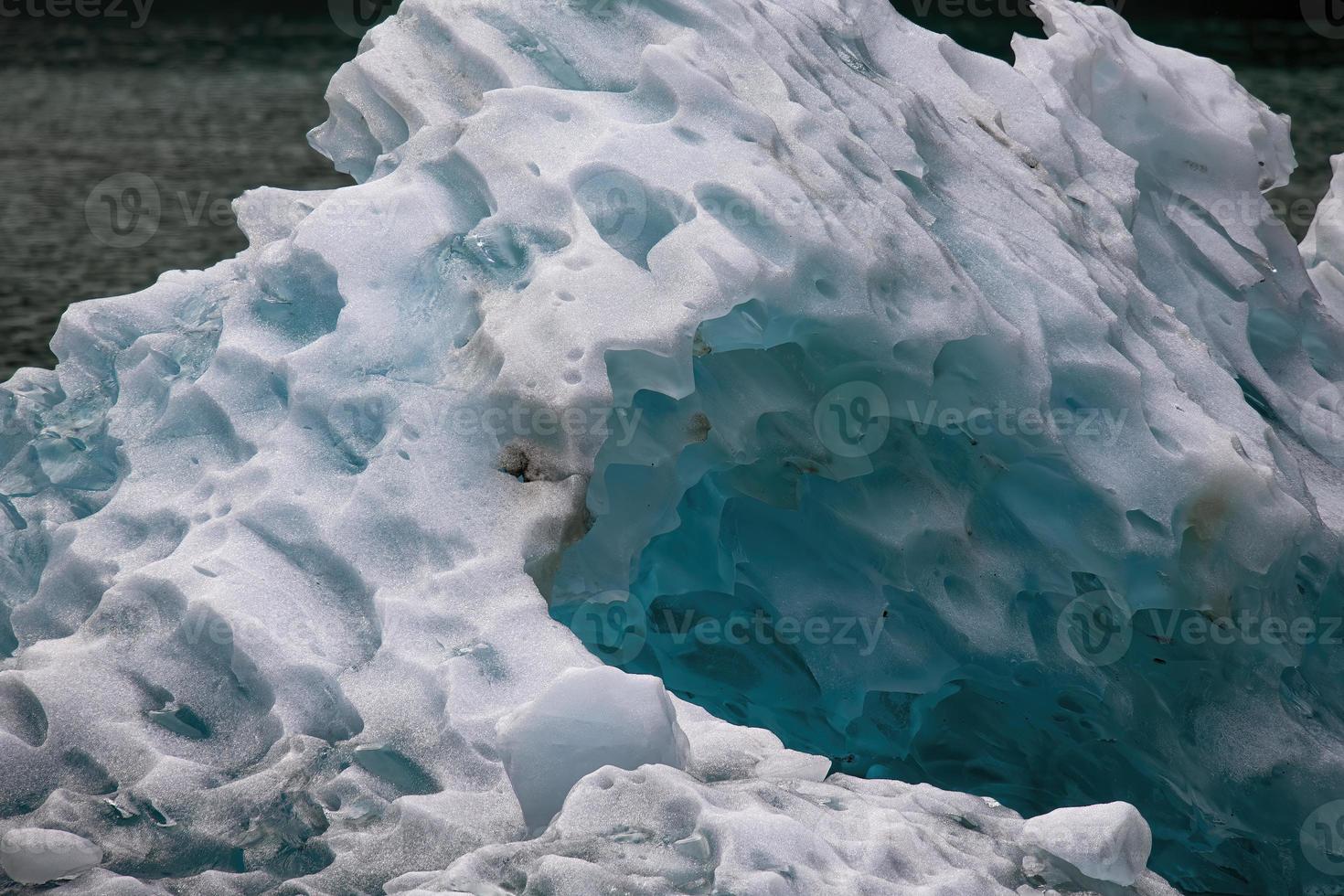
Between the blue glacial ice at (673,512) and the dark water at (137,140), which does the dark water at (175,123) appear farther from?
the blue glacial ice at (673,512)

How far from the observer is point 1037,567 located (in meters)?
2.56

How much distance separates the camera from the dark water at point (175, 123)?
7941 mm

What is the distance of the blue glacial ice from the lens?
1.85m

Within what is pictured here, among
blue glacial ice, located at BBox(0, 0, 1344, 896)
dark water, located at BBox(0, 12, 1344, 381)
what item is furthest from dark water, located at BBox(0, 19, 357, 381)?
blue glacial ice, located at BBox(0, 0, 1344, 896)

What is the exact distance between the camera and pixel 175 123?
1005cm

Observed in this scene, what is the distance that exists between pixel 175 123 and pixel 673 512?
8.74 meters

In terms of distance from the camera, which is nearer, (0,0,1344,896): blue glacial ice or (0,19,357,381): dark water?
(0,0,1344,896): blue glacial ice

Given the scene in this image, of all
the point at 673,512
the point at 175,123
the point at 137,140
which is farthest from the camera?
the point at 175,123

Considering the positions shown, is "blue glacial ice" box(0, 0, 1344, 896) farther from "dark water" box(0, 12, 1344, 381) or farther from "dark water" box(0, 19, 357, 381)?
"dark water" box(0, 19, 357, 381)

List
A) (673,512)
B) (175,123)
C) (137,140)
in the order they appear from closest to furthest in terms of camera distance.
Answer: (673,512) → (137,140) → (175,123)

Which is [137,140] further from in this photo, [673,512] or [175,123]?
[673,512]

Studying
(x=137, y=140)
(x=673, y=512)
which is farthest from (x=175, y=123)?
(x=673, y=512)

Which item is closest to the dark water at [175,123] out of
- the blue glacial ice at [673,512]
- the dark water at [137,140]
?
the dark water at [137,140]

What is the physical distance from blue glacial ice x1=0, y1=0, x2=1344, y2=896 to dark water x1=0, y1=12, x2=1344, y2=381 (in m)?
4.62
